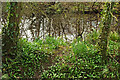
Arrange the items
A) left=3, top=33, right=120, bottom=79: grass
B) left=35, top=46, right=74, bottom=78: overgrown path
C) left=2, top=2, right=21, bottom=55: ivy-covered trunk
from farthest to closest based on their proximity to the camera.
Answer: left=35, top=46, right=74, bottom=78: overgrown path < left=3, top=33, right=120, bottom=79: grass < left=2, top=2, right=21, bottom=55: ivy-covered trunk

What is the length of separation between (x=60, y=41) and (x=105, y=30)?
1529 millimetres

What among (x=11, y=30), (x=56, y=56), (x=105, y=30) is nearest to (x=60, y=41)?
(x=56, y=56)

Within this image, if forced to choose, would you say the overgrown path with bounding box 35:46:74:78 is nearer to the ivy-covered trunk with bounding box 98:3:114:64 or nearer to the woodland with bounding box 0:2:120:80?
the woodland with bounding box 0:2:120:80

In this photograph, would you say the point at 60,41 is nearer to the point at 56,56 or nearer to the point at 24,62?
the point at 56,56

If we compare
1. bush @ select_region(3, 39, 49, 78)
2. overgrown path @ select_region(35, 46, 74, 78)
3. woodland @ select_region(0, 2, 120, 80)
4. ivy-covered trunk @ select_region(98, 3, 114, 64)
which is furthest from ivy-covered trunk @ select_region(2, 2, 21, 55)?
ivy-covered trunk @ select_region(98, 3, 114, 64)

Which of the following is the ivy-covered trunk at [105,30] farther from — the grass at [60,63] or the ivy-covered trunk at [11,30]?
the ivy-covered trunk at [11,30]

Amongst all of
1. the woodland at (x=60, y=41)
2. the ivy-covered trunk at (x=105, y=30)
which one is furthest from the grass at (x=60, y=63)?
the ivy-covered trunk at (x=105, y=30)

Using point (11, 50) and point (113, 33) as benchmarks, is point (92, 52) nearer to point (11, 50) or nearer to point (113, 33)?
point (113, 33)

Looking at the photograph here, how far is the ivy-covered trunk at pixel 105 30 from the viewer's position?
3.99 meters

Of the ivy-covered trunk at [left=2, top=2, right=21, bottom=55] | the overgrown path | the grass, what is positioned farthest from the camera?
the overgrown path

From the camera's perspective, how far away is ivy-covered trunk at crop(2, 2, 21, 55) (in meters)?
3.91

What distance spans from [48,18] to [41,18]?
242mm

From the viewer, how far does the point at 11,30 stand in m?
3.99

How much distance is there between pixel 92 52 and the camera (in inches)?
172
